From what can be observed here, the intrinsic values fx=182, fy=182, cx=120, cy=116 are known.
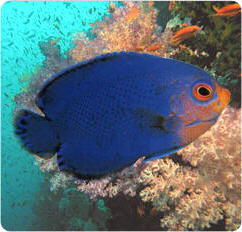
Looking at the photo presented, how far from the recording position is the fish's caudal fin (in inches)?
23.9

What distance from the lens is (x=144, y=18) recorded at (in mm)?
4391

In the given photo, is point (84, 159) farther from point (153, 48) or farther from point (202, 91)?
point (153, 48)

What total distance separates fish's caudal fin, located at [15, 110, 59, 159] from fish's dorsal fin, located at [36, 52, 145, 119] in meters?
0.04

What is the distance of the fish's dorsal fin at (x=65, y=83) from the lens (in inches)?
23.2

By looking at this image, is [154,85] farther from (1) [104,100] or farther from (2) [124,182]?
(2) [124,182]

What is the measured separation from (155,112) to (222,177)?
2369 mm

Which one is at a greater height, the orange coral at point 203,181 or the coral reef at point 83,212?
the orange coral at point 203,181

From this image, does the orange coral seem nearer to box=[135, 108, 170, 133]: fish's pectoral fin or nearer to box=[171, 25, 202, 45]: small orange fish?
box=[171, 25, 202, 45]: small orange fish

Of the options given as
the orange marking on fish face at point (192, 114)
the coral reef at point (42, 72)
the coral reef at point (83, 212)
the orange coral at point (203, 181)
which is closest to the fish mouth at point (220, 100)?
the orange marking on fish face at point (192, 114)

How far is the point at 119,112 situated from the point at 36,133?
0.95 feet

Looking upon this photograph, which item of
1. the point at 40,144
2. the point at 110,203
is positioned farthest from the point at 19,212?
the point at 40,144

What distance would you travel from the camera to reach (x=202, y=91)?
56cm

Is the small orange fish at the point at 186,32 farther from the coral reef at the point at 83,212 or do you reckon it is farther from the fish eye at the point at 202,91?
the coral reef at the point at 83,212

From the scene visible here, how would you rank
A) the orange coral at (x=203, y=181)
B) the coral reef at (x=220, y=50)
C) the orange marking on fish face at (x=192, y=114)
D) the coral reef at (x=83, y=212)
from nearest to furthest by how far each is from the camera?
the orange marking on fish face at (x=192, y=114) < the orange coral at (x=203, y=181) < the coral reef at (x=220, y=50) < the coral reef at (x=83, y=212)
